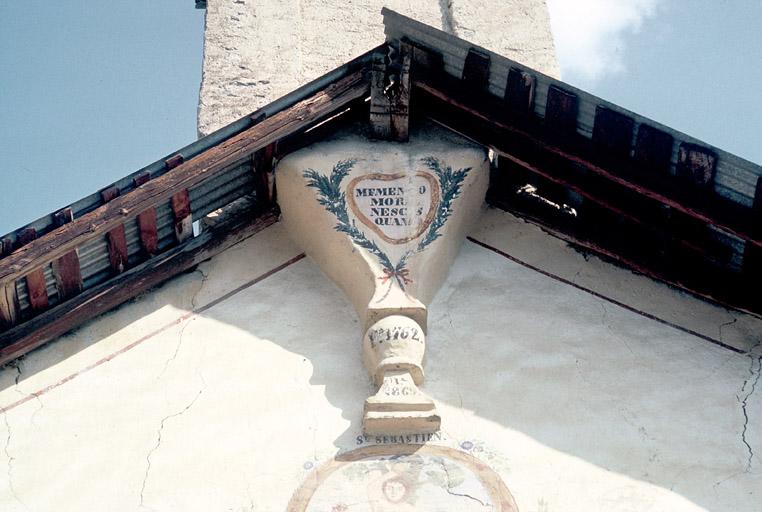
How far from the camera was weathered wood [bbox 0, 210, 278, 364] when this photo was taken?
621cm

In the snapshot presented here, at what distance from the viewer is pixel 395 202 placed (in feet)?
21.4

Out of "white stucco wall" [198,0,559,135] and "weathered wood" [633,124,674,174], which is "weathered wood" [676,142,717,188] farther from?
"white stucco wall" [198,0,559,135]

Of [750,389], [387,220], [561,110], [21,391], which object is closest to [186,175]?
[387,220]

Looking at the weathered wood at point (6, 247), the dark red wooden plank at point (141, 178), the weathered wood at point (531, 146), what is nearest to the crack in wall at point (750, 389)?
the weathered wood at point (531, 146)

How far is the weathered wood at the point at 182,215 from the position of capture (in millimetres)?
6605

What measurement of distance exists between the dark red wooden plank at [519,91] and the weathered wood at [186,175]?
784mm

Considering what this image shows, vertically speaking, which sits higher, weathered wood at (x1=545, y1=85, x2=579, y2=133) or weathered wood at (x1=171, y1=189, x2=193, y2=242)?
weathered wood at (x1=545, y1=85, x2=579, y2=133)

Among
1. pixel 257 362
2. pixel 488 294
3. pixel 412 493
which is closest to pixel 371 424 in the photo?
pixel 412 493

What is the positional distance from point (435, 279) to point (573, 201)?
981 millimetres

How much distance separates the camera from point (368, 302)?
6.23m

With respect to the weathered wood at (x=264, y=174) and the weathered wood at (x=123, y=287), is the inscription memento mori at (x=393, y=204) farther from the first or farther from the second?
the weathered wood at (x=123, y=287)

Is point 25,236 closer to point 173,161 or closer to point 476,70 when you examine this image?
point 173,161

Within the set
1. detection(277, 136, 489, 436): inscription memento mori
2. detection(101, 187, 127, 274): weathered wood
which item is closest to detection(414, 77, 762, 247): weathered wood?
detection(277, 136, 489, 436): inscription memento mori

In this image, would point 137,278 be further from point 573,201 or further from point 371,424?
point 573,201
